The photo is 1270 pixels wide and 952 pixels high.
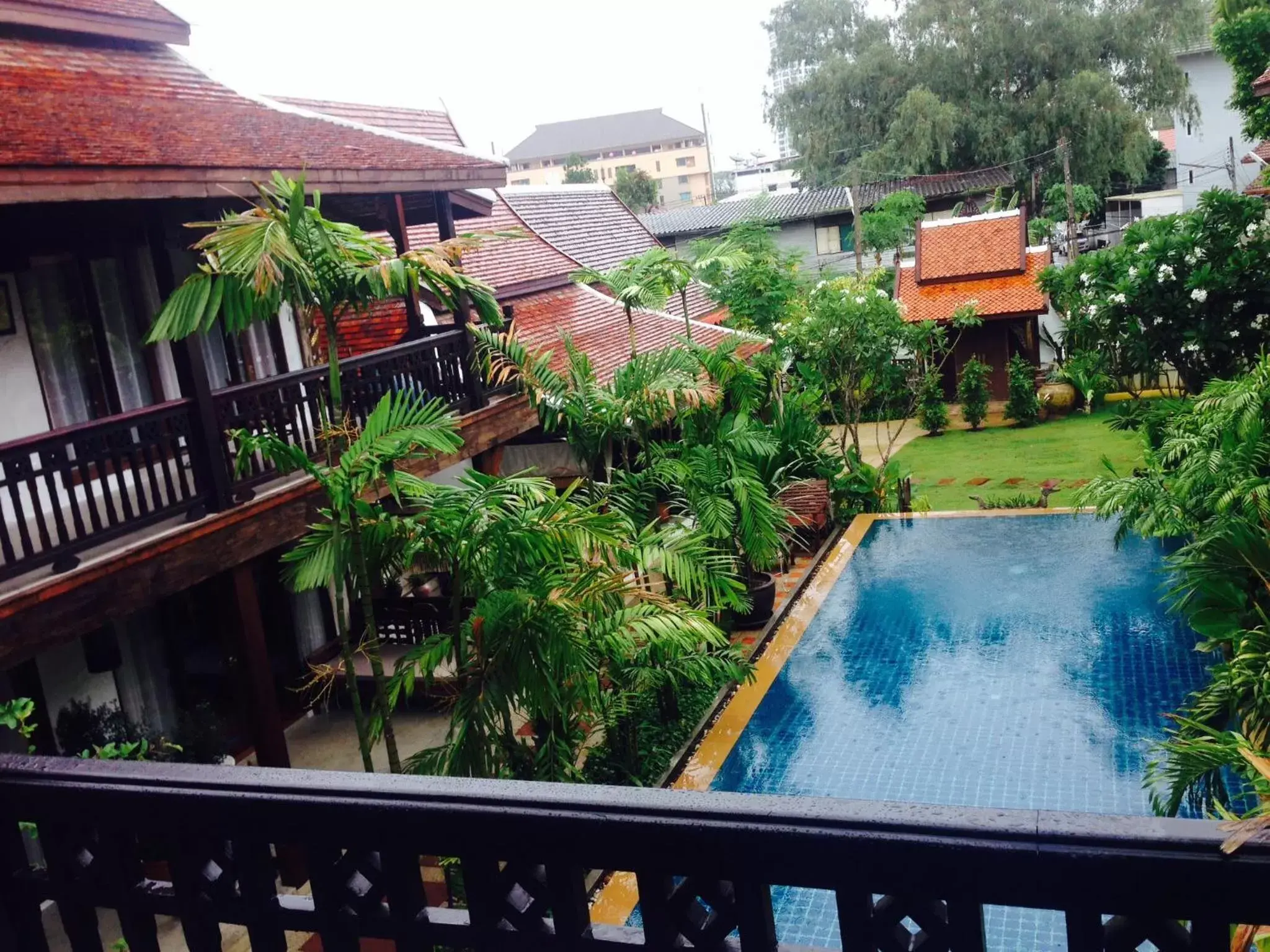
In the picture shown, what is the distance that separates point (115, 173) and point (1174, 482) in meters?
Result: 7.94

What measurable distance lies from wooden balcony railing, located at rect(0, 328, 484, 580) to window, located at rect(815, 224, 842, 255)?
84.9ft

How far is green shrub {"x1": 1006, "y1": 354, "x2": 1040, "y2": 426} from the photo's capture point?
2236cm

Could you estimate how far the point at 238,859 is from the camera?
1.72 metres

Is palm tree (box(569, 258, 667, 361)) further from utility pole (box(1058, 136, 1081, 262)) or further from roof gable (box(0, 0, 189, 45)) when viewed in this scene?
utility pole (box(1058, 136, 1081, 262))

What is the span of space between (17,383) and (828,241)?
2820 cm

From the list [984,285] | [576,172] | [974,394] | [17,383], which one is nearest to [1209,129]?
[984,285]

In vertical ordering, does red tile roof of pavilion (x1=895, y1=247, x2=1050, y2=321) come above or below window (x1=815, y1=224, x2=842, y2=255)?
below

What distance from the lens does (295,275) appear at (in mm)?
5262

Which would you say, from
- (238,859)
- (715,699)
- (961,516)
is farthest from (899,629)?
(238,859)

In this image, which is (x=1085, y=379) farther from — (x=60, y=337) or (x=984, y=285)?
(x=60, y=337)

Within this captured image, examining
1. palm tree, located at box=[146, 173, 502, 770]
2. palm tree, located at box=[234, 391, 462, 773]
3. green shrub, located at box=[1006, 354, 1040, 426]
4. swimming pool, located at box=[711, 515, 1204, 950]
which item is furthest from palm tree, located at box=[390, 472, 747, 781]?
green shrub, located at box=[1006, 354, 1040, 426]

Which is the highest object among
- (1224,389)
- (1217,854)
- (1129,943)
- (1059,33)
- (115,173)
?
(1059,33)

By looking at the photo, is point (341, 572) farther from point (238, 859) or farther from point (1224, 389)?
point (1224, 389)

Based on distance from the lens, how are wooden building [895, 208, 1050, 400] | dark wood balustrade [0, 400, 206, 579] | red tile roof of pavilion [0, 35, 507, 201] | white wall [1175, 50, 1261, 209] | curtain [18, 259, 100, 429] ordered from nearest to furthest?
dark wood balustrade [0, 400, 206, 579] < red tile roof of pavilion [0, 35, 507, 201] < curtain [18, 259, 100, 429] < wooden building [895, 208, 1050, 400] < white wall [1175, 50, 1261, 209]
